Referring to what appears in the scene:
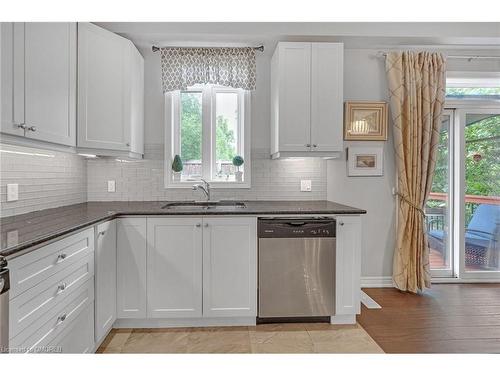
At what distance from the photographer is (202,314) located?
2.42 metres

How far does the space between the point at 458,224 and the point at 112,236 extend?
3520 millimetres

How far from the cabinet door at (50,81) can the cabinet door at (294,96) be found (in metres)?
1.66

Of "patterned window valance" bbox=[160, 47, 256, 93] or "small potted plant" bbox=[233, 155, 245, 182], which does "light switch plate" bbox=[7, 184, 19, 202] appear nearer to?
"patterned window valance" bbox=[160, 47, 256, 93]

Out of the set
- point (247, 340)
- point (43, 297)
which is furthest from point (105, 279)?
point (247, 340)

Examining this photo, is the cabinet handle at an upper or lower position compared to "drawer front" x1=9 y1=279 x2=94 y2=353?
upper

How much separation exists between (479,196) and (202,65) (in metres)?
3.31

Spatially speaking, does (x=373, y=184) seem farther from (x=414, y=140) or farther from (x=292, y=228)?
(x=292, y=228)

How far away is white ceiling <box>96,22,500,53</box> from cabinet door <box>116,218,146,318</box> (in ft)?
5.55

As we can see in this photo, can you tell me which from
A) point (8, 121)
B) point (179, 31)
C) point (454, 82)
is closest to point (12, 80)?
point (8, 121)

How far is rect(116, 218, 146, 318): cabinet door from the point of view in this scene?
2381 mm

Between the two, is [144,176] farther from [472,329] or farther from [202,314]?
[472,329]

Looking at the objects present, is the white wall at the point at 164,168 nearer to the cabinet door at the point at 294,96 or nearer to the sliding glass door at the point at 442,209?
the cabinet door at the point at 294,96

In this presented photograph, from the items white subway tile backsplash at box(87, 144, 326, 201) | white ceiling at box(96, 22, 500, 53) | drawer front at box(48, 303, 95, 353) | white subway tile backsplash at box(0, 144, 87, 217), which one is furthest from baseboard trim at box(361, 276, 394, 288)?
white subway tile backsplash at box(0, 144, 87, 217)

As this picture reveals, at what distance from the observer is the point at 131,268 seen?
93.9 inches
